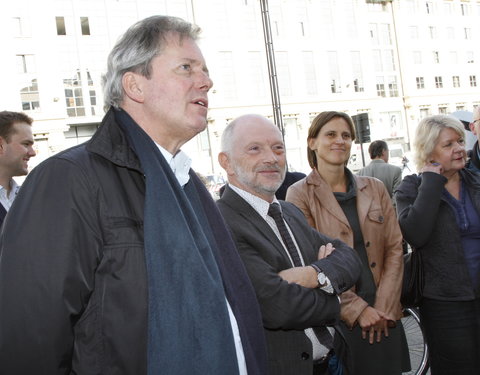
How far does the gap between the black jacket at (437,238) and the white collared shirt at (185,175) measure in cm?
163

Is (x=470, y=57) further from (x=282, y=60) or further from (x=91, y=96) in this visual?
(x=91, y=96)

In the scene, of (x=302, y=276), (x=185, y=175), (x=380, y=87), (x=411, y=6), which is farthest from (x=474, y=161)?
(x=411, y=6)

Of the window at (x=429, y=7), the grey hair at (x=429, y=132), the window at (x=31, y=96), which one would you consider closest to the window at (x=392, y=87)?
the window at (x=429, y=7)

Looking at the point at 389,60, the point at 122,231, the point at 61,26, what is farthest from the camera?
the point at 389,60

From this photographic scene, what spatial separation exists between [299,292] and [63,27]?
3495 cm

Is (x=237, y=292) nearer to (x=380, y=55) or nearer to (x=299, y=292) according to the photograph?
(x=299, y=292)

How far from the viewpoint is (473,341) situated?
2910 millimetres

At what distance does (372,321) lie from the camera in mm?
2586

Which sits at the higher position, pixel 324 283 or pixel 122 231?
pixel 122 231

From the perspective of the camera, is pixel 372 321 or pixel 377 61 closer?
pixel 372 321

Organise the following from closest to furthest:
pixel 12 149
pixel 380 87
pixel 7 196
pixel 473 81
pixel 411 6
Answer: pixel 7 196 → pixel 12 149 → pixel 380 87 → pixel 411 6 → pixel 473 81

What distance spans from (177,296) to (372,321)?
1535mm

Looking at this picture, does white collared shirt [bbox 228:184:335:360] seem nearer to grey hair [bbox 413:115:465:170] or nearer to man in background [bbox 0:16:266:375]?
man in background [bbox 0:16:266:375]

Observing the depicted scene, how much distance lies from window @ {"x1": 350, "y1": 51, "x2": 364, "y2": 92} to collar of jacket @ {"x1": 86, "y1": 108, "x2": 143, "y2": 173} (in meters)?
41.6
